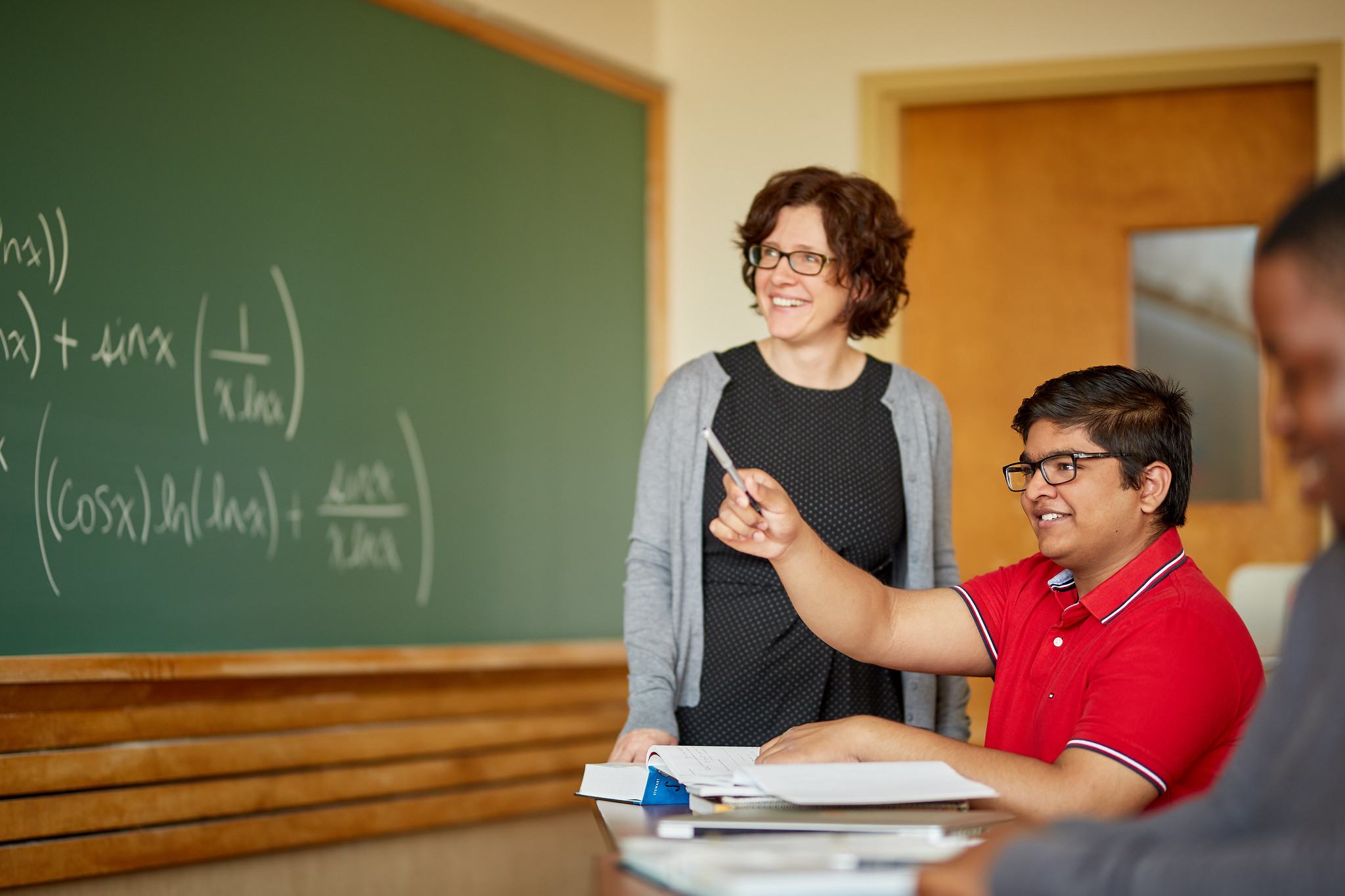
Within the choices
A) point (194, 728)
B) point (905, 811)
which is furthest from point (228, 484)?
point (905, 811)

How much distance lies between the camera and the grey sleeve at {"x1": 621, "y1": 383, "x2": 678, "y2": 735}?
174cm

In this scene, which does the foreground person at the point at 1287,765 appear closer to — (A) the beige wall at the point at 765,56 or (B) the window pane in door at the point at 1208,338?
(B) the window pane in door at the point at 1208,338

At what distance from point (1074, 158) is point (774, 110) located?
858 millimetres

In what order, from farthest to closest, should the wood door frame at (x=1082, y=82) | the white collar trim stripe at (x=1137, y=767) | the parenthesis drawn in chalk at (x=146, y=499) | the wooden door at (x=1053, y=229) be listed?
the wooden door at (x=1053, y=229), the wood door frame at (x=1082, y=82), the parenthesis drawn in chalk at (x=146, y=499), the white collar trim stripe at (x=1137, y=767)

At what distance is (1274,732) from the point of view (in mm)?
784

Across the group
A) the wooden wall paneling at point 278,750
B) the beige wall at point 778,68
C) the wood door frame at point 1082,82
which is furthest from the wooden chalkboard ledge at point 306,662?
the wood door frame at point 1082,82

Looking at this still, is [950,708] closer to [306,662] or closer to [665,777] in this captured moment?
[665,777]

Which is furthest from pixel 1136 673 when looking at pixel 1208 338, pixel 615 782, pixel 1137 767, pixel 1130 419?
pixel 1208 338

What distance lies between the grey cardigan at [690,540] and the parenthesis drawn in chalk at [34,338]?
3.83 ft

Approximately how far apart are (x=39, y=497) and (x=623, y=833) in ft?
5.23

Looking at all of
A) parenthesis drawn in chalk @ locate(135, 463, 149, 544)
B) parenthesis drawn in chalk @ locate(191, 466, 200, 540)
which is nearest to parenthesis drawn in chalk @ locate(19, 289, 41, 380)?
parenthesis drawn in chalk @ locate(135, 463, 149, 544)

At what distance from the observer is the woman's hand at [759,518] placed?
140 centimetres

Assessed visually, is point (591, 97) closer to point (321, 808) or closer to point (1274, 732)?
point (321, 808)

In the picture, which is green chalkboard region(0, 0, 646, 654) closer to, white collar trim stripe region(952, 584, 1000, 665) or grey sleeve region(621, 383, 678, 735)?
grey sleeve region(621, 383, 678, 735)
